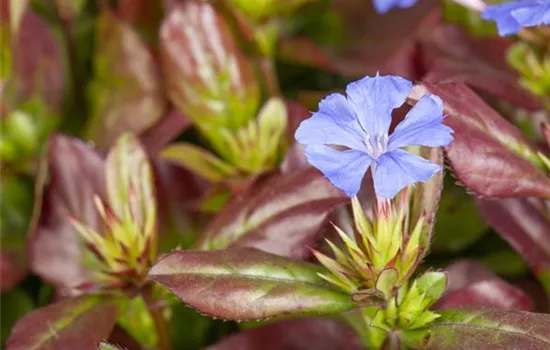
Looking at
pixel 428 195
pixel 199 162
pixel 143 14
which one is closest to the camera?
pixel 428 195

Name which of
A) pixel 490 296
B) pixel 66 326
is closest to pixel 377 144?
pixel 490 296

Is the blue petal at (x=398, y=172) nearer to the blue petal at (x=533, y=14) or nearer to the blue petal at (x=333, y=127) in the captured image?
the blue petal at (x=333, y=127)

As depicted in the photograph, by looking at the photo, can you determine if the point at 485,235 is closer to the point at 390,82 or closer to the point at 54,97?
the point at 390,82

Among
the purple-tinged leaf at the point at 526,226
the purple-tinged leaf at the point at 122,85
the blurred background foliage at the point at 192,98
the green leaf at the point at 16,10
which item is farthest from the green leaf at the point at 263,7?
the purple-tinged leaf at the point at 526,226

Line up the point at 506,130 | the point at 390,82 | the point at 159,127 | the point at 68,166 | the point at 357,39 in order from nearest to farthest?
1. the point at 390,82
2. the point at 506,130
3. the point at 68,166
4. the point at 159,127
5. the point at 357,39

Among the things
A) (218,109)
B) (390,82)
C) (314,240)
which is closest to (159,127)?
(218,109)

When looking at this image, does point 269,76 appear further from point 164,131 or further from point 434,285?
point 434,285

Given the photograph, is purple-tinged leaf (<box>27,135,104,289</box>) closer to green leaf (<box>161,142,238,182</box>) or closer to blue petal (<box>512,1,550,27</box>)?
green leaf (<box>161,142,238,182</box>)
